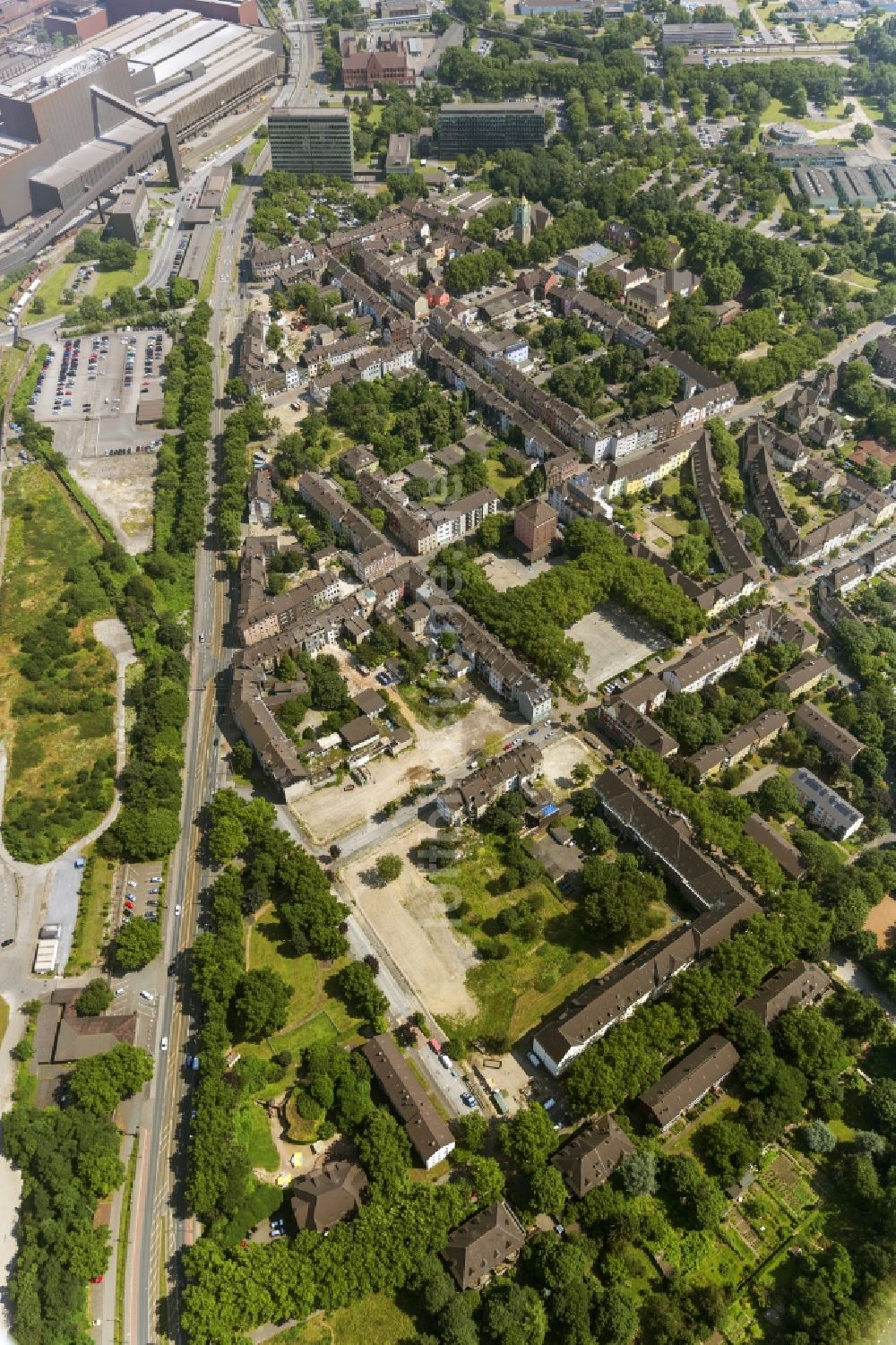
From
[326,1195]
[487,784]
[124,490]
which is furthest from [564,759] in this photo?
[124,490]

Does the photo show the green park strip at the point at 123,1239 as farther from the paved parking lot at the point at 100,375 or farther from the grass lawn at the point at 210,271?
the grass lawn at the point at 210,271

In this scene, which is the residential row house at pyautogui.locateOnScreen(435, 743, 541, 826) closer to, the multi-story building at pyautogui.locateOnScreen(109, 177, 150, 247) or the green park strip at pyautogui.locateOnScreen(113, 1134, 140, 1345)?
the green park strip at pyautogui.locateOnScreen(113, 1134, 140, 1345)

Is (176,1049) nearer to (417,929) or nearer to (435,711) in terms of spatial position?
(417,929)

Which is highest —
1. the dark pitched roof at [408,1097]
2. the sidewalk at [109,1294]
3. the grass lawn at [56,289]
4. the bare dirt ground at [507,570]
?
the grass lawn at [56,289]

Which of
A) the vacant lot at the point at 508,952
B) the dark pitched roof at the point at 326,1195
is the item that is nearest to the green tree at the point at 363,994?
the vacant lot at the point at 508,952

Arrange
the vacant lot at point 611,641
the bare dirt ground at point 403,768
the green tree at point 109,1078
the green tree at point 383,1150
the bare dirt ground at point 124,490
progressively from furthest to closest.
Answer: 1. the bare dirt ground at point 124,490
2. the vacant lot at point 611,641
3. the bare dirt ground at point 403,768
4. the green tree at point 109,1078
5. the green tree at point 383,1150

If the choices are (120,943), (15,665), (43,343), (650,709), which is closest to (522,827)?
(650,709)

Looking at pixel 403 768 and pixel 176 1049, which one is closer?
pixel 176 1049
